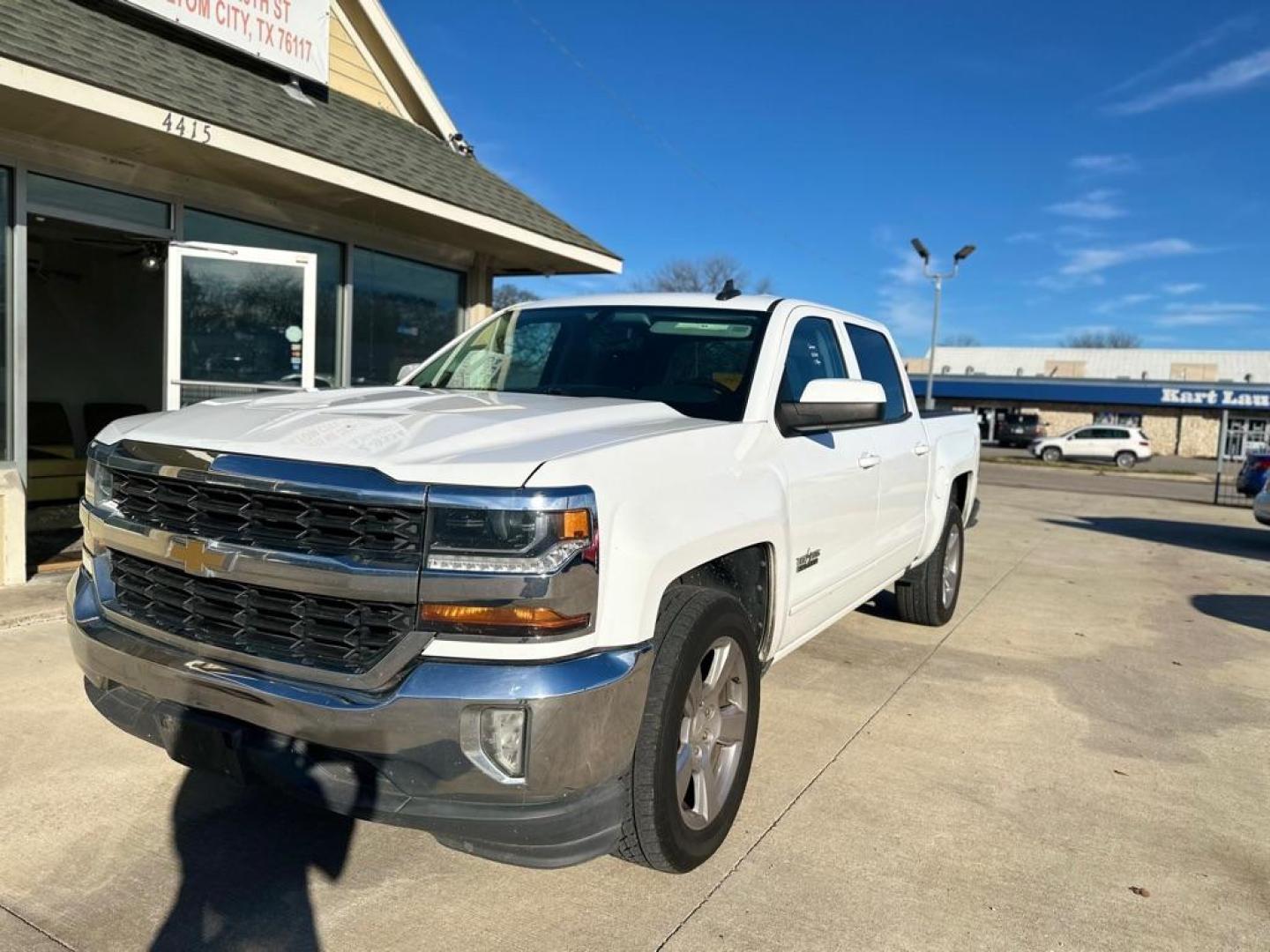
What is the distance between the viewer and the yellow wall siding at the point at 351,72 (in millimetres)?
9172

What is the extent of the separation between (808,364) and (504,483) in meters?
2.27

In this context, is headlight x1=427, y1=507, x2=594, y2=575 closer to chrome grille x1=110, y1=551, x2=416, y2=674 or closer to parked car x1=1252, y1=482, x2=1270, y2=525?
chrome grille x1=110, y1=551, x2=416, y2=674

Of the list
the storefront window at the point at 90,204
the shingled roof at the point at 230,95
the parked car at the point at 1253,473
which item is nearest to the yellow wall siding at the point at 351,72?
the shingled roof at the point at 230,95

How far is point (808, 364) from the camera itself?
4.23 m

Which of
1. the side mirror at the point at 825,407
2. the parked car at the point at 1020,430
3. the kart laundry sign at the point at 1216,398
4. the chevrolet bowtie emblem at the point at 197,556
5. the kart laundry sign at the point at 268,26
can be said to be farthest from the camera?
the parked car at the point at 1020,430

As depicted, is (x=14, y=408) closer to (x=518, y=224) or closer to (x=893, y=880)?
(x=518, y=224)

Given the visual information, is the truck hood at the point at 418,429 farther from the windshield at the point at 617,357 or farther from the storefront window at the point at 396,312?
the storefront window at the point at 396,312

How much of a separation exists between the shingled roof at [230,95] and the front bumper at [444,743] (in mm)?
4462

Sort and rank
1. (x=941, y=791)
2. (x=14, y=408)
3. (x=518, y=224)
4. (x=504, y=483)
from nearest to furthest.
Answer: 1. (x=504, y=483)
2. (x=941, y=791)
3. (x=14, y=408)
4. (x=518, y=224)

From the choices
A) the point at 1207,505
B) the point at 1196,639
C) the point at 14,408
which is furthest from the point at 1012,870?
the point at 1207,505

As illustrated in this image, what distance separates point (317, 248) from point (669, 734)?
7.22 m

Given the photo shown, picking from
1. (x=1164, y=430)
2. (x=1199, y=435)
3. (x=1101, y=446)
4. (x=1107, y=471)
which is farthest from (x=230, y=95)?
(x=1199, y=435)

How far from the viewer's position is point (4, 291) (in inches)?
243

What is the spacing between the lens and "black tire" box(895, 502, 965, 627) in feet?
20.2
